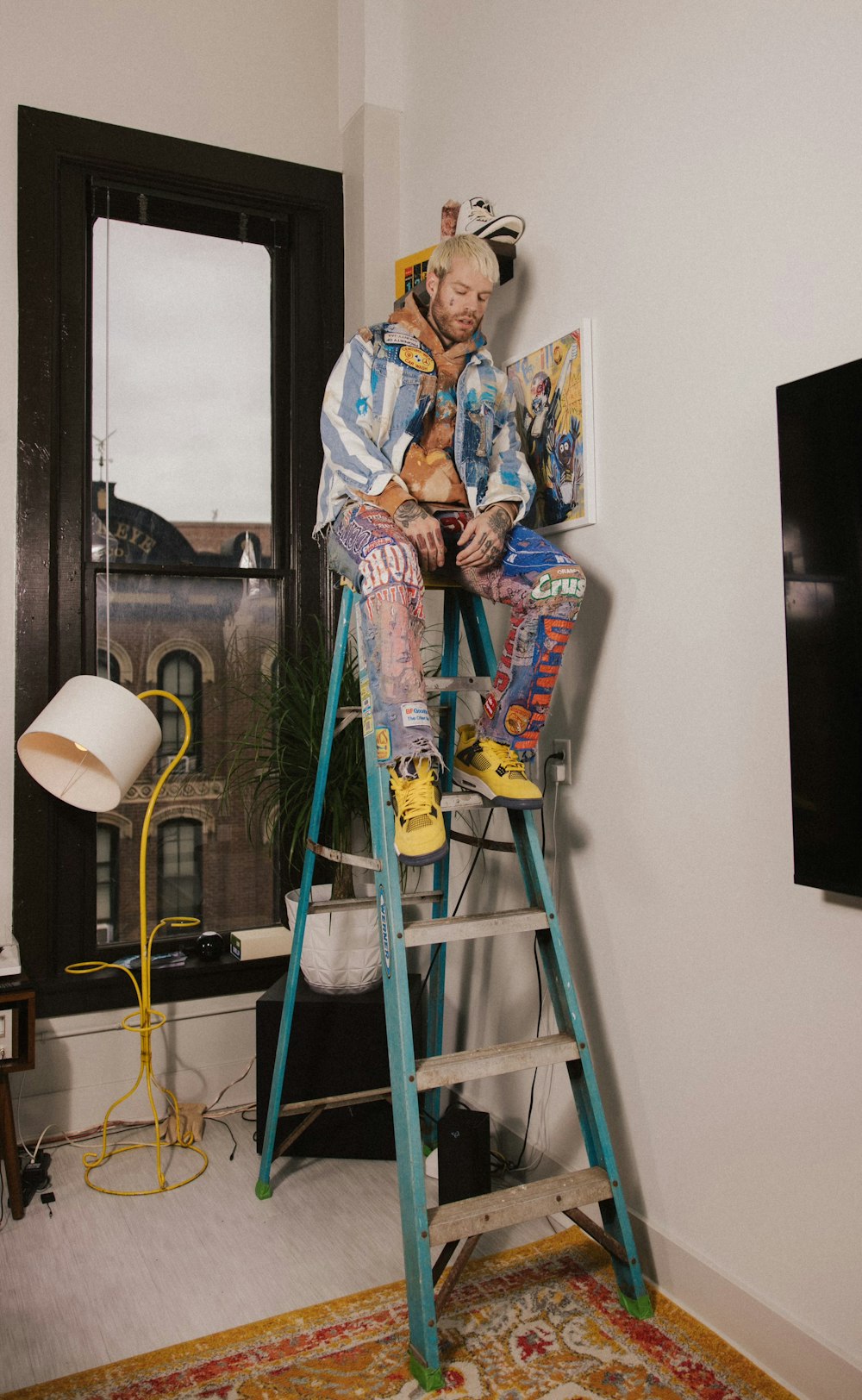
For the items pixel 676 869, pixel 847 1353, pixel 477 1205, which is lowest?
pixel 847 1353

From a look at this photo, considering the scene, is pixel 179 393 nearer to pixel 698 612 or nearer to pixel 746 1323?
pixel 698 612

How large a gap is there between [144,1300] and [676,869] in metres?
1.25

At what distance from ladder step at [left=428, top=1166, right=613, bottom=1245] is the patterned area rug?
21 cm

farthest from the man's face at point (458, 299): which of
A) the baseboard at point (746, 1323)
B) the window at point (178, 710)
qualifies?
the baseboard at point (746, 1323)

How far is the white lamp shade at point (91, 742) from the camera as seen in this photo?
7.04ft

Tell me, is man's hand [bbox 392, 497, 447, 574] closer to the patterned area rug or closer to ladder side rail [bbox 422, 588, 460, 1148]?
ladder side rail [bbox 422, 588, 460, 1148]

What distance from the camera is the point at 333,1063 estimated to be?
2301mm

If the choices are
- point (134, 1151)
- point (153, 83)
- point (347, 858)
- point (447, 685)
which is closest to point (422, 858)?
point (347, 858)

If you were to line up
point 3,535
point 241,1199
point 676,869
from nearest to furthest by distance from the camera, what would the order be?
point 676,869
point 241,1199
point 3,535

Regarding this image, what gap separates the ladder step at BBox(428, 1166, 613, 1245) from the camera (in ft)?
5.14

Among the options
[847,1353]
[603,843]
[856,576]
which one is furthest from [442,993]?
[856,576]

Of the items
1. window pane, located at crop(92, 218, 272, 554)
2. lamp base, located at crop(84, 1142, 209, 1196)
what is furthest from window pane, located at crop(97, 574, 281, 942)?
lamp base, located at crop(84, 1142, 209, 1196)

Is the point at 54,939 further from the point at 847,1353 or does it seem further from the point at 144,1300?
the point at 847,1353

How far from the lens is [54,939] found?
8.42 feet
